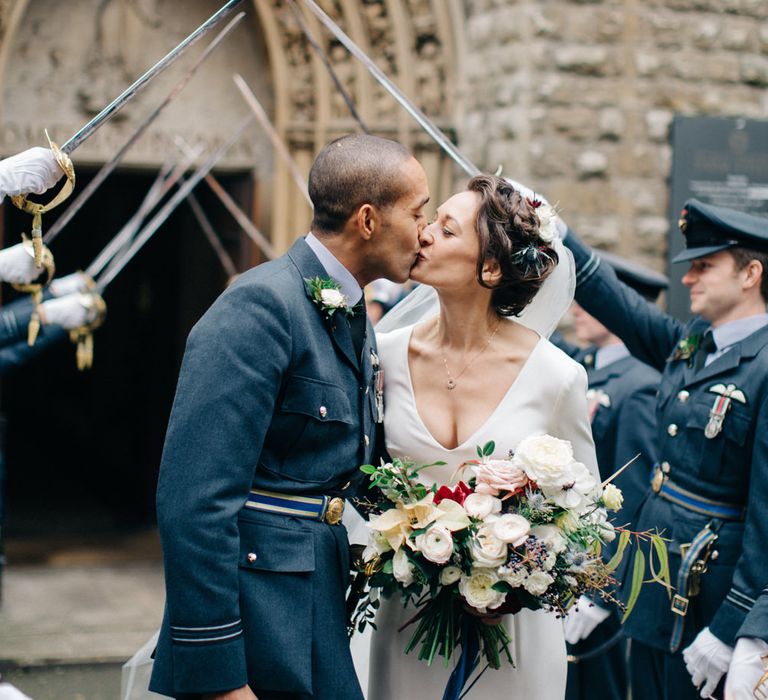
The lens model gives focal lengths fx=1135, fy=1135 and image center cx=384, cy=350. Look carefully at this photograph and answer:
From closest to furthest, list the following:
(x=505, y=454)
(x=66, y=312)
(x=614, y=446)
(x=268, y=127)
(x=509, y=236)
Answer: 1. (x=505, y=454)
2. (x=509, y=236)
3. (x=614, y=446)
4. (x=66, y=312)
5. (x=268, y=127)

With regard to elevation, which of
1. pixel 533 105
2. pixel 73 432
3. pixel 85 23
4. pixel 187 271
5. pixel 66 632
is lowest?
pixel 73 432

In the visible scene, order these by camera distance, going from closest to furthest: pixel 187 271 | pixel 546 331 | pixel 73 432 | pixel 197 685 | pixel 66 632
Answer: pixel 197 685, pixel 546 331, pixel 66 632, pixel 187 271, pixel 73 432

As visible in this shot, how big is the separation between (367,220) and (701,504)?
5.42ft

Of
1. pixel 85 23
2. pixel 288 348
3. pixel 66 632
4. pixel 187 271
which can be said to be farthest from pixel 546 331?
pixel 187 271

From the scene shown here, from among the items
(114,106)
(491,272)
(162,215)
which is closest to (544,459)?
(491,272)

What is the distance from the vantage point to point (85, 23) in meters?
7.16

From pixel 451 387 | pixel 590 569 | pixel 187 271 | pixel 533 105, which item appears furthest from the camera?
pixel 187 271

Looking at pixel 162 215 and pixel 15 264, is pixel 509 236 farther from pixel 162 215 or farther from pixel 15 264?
pixel 162 215

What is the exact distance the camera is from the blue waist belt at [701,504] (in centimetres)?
360

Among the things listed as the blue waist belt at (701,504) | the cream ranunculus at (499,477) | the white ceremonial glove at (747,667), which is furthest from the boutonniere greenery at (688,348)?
the cream ranunculus at (499,477)

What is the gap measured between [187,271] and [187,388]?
21.2 feet

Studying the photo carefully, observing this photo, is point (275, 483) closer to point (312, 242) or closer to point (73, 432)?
point (312, 242)

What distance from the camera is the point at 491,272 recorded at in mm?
3004

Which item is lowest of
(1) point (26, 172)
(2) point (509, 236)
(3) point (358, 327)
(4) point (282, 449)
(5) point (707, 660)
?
(5) point (707, 660)
